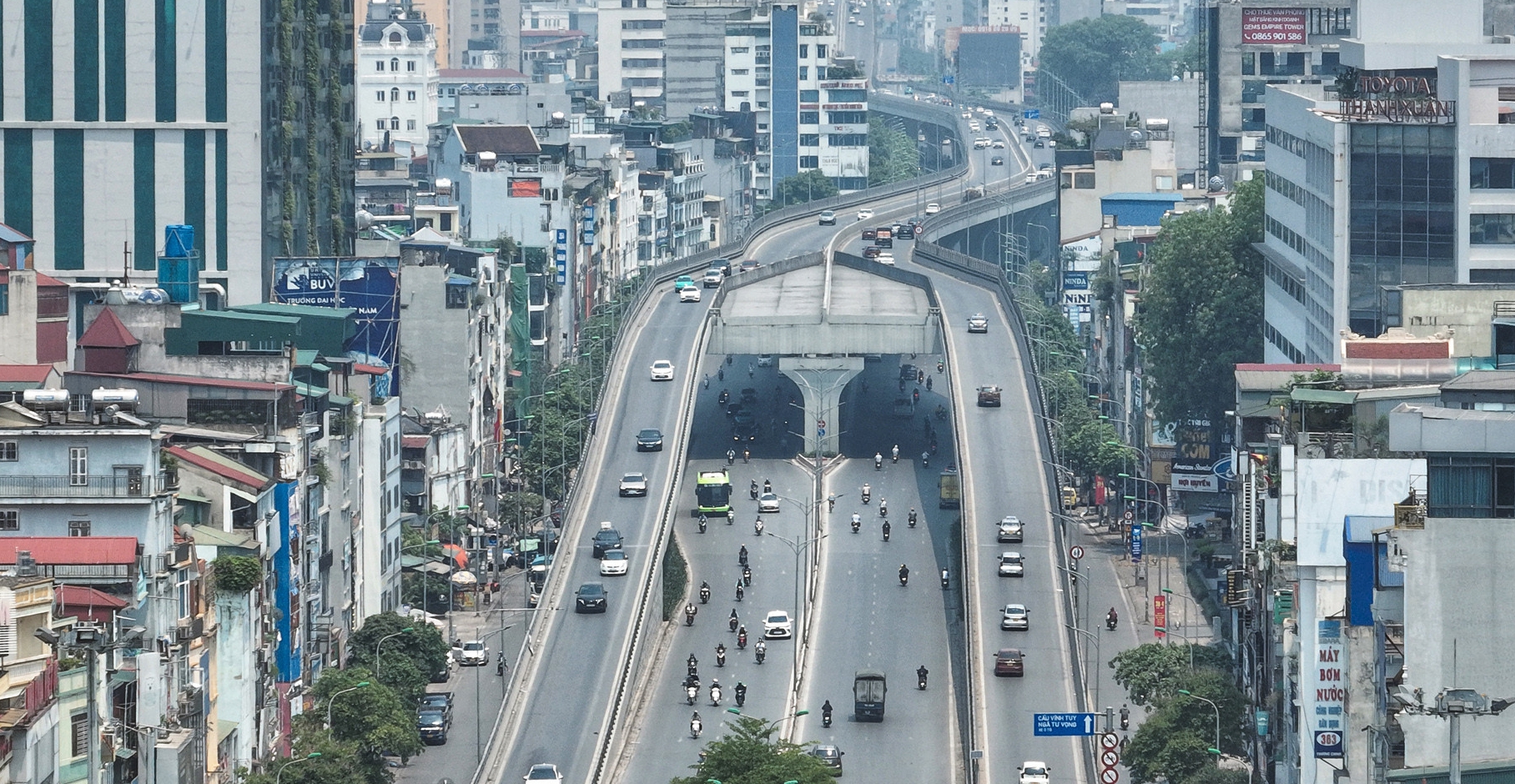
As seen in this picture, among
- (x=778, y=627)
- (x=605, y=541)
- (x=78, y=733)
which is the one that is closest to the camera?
(x=78, y=733)

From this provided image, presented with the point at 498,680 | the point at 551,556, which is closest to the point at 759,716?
the point at 498,680

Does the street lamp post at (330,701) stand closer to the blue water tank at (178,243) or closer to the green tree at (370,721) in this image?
the green tree at (370,721)

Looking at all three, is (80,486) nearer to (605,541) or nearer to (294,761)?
(294,761)

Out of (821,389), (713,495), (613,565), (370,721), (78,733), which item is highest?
(78,733)

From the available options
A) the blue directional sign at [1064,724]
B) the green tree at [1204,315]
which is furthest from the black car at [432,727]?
the green tree at [1204,315]

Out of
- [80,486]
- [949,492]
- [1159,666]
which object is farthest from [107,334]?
[949,492]

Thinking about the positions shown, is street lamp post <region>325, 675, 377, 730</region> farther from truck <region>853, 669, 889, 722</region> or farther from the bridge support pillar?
the bridge support pillar

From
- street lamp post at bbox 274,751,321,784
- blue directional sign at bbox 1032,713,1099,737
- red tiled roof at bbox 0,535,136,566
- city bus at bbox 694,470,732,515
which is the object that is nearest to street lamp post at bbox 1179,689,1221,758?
blue directional sign at bbox 1032,713,1099,737
